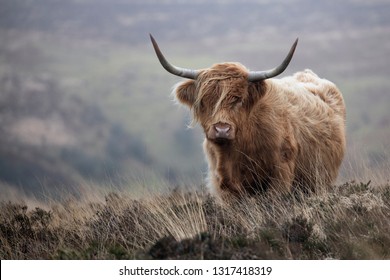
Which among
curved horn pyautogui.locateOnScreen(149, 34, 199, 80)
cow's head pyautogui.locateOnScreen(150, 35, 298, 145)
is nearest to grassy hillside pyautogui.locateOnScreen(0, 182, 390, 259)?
cow's head pyautogui.locateOnScreen(150, 35, 298, 145)

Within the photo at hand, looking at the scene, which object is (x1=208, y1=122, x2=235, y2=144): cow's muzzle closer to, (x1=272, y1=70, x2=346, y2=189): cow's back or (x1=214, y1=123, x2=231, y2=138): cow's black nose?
(x1=214, y1=123, x2=231, y2=138): cow's black nose

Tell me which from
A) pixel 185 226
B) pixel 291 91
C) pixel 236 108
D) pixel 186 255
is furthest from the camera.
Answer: pixel 291 91

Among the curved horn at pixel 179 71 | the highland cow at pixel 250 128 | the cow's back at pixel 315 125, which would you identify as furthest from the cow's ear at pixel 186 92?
the cow's back at pixel 315 125

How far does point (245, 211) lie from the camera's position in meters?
7.13

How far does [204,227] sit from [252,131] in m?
1.78

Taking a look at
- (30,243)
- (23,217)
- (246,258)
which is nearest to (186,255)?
(246,258)

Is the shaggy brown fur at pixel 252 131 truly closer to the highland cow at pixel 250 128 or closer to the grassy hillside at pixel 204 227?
the highland cow at pixel 250 128

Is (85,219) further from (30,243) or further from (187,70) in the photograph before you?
(187,70)

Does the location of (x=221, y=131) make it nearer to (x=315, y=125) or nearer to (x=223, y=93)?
(x=223, y=93)

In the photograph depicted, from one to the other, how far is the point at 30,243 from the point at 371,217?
3192mm

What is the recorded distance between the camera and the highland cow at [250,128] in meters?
7.52

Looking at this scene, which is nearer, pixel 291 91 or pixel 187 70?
pixel 187 70

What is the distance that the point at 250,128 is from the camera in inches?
306

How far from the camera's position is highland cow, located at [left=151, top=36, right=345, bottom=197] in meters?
7.52
